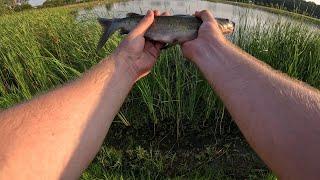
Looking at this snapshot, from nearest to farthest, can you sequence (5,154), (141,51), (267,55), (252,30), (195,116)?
(5,154), (141,51), (195,116), (267,55), (252,30)

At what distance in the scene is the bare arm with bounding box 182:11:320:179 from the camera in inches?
55.5

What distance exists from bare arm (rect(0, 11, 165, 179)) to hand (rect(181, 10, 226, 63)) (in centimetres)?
36

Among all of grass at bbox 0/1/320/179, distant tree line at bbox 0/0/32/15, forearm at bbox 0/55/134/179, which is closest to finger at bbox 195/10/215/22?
forearm at bbox 0/55/134/179

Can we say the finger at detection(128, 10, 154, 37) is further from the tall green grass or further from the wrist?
the tall green grass

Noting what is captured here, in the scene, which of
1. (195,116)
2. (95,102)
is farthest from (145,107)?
(95,102)

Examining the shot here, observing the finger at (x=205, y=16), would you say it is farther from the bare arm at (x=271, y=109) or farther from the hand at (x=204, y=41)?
the bare arm at (x=271, y=109)

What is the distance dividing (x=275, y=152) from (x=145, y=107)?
3.63m

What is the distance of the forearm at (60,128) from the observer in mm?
1550

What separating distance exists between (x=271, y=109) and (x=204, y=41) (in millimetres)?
908

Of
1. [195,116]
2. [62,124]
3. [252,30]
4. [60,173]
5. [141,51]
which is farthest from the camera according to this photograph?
[252,30]

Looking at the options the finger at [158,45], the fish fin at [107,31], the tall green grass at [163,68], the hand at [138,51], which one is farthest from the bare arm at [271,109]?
the tall green grass at [163,68]

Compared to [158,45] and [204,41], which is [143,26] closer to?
[158,45]

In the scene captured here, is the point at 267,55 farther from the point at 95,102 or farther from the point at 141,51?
the point at 95,102

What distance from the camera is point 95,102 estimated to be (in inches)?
78.8
